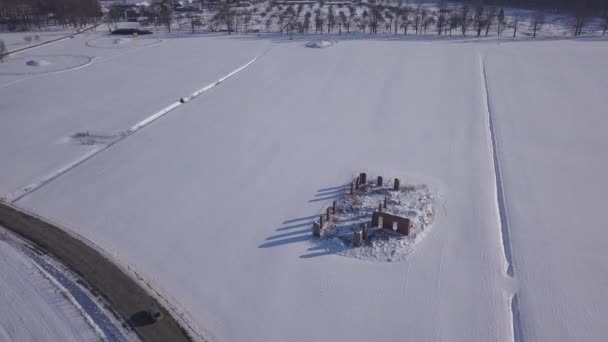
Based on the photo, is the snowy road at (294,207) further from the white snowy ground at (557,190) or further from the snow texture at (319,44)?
the snow texture at (319,44)

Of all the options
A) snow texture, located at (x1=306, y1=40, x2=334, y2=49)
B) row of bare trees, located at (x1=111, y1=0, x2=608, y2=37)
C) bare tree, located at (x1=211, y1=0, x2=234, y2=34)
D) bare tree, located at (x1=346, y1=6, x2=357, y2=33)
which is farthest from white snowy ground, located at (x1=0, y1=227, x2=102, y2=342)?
bare tree, located at (x1=346, y1=6, x2=357, y2=33)

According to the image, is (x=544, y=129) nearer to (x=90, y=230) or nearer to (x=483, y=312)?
(x=483, y=312)

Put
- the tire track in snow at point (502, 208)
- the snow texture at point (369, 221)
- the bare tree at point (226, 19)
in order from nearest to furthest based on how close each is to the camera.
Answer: the tire track in snow at point (502, 208) → the snow texture at point (369, 221) → the bare tree at point (226, 19)

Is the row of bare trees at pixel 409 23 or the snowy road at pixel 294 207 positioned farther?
the row of bare trees at pixel 409 23

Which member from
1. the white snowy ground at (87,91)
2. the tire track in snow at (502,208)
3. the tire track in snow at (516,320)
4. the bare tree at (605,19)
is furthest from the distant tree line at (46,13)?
the bare tree at (605,19)

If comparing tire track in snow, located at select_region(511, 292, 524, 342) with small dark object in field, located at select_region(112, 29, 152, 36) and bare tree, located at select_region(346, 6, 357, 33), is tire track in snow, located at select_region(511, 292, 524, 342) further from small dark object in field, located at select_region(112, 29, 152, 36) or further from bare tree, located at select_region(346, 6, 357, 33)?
small dark object in field, located at select_region(112, 29, 152, 36)

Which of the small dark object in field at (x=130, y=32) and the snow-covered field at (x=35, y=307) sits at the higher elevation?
the small dark object in field at (x=130, y=32)
